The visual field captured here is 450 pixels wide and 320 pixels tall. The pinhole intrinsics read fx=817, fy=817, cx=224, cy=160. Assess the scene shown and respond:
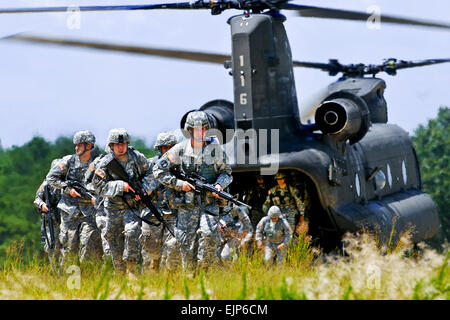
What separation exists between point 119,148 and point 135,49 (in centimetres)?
395

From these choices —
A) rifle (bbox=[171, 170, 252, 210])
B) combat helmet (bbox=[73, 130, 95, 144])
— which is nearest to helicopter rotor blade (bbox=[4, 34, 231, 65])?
combat helmet (bbox=[73, 130, 95, 144])

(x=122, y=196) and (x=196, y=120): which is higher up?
(x=196, y=120)

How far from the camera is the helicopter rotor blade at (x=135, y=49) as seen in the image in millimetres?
12945

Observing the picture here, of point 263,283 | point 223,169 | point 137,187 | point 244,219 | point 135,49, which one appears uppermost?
point 135,49

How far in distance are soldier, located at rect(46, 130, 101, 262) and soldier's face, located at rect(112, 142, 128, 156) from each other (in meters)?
1.56

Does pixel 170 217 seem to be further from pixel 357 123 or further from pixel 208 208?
pixel 357 123

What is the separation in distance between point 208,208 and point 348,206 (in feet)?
18.6

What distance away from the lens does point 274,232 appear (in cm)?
1456

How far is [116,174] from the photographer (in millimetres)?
10758

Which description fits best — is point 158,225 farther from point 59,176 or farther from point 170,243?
point 59,176

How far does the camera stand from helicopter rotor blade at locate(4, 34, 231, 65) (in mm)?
12945

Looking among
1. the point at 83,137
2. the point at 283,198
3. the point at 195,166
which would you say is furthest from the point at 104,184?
the point at 283,198

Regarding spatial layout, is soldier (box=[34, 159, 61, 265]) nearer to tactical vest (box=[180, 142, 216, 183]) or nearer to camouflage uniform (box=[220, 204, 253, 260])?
camouflage uniform (box=[220, 204, 253, 260])

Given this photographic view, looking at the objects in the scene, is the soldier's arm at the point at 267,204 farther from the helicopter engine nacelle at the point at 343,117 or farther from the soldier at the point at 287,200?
the helicopter engine nacelle at the point at 343,117
